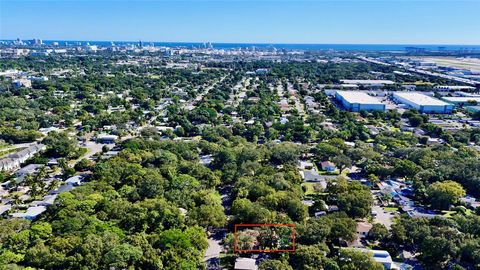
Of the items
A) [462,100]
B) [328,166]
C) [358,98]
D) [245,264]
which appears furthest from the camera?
[462,100]

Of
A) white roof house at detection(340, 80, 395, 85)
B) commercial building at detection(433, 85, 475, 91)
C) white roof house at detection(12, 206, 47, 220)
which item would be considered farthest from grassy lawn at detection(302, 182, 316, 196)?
white roof house at detection(340, 80, 395, 85)

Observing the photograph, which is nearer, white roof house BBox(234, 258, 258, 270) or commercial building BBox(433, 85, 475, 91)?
white roof house BBox(234, 258, 258, 270)

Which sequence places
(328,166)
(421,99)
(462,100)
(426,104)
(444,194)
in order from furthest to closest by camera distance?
(462,100) < (421,99) < (426,104) < (328,166) < (444,194)

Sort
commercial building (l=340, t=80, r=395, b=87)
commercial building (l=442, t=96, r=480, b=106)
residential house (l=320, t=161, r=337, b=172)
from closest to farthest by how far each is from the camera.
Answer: residential house (l=320, t=161, r=337, b=172) < commercial building (l=442, t=96, r=480, b=106) < commercial building (l=340, t=80, r=395, b=87)

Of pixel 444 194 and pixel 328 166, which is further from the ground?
pixel 444 194

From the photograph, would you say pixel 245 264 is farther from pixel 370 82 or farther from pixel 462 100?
pixel 370 82

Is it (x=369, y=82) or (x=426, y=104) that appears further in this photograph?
(x=369, y=82)

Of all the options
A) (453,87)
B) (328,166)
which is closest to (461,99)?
(453,87)

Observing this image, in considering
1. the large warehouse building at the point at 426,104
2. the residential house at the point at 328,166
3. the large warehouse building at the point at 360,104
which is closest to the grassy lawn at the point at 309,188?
the residential house at the point at 328,166

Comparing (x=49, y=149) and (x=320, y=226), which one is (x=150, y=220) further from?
(x=49, y=149)

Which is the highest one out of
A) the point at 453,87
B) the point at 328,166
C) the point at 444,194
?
A: the point at 453,87

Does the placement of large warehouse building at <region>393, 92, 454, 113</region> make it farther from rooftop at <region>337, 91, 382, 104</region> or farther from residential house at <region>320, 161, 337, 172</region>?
residential house at <region>320, 161, 337, 172</region>
